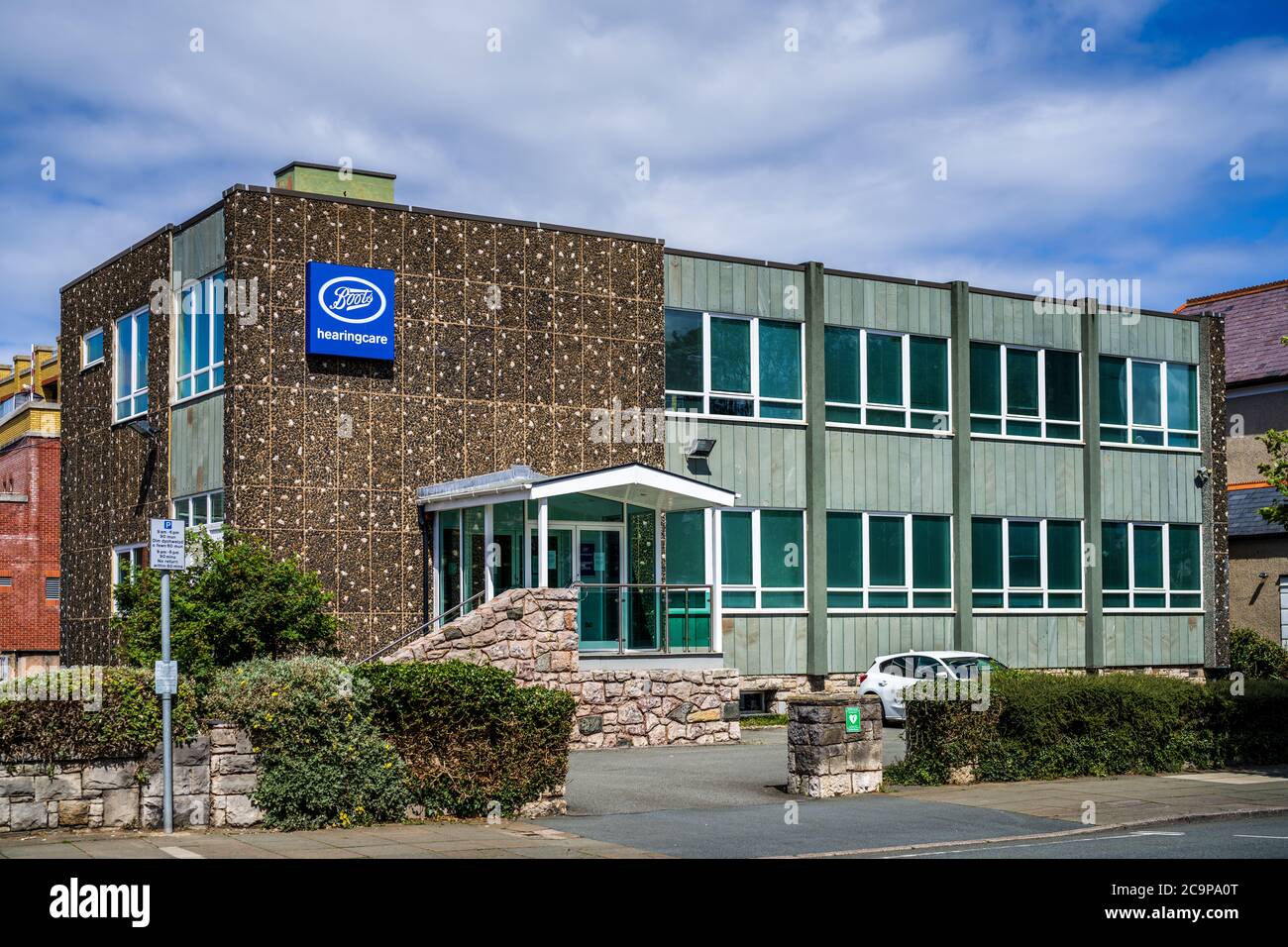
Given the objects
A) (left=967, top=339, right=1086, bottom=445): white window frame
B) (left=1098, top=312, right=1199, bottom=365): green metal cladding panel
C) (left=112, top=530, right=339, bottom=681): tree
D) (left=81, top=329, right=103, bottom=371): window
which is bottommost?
(left=112, top=530, right=339, bottom=681): tree

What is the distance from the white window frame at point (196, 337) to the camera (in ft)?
75.6

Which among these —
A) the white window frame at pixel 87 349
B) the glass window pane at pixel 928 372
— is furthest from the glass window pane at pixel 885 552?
the white window frame at pixel 87 349

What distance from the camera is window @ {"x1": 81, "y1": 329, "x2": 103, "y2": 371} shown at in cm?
2770

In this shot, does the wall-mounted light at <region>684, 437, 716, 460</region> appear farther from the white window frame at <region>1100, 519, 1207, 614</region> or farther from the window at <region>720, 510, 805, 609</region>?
the white window frame at <region>1100, 519, 1207, 614</region>

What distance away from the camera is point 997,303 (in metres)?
29.9

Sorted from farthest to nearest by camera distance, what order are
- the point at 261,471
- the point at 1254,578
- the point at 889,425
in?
the point at 1254,578 → the point at 889,425 → the point at 261,471

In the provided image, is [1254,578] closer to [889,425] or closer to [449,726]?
[889,425]

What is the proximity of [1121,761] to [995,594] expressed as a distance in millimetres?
10600

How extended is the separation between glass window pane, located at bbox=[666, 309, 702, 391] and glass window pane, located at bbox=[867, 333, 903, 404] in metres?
3.88

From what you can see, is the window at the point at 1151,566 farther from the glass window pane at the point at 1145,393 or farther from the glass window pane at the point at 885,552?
the glass window pane at the point at 885,552

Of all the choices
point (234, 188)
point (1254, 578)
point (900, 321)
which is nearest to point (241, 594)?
point (234, 188)

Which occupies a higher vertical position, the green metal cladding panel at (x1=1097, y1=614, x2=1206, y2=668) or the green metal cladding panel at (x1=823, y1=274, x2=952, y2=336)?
the green metal cladding panel at (x1=823, y1=274, x2=952, y2=336)

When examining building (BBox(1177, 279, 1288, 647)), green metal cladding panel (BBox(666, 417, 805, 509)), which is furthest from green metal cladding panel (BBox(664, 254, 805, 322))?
building (BBox(1177, 279, 1288, 647))

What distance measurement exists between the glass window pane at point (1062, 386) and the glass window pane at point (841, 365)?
4.91 m
